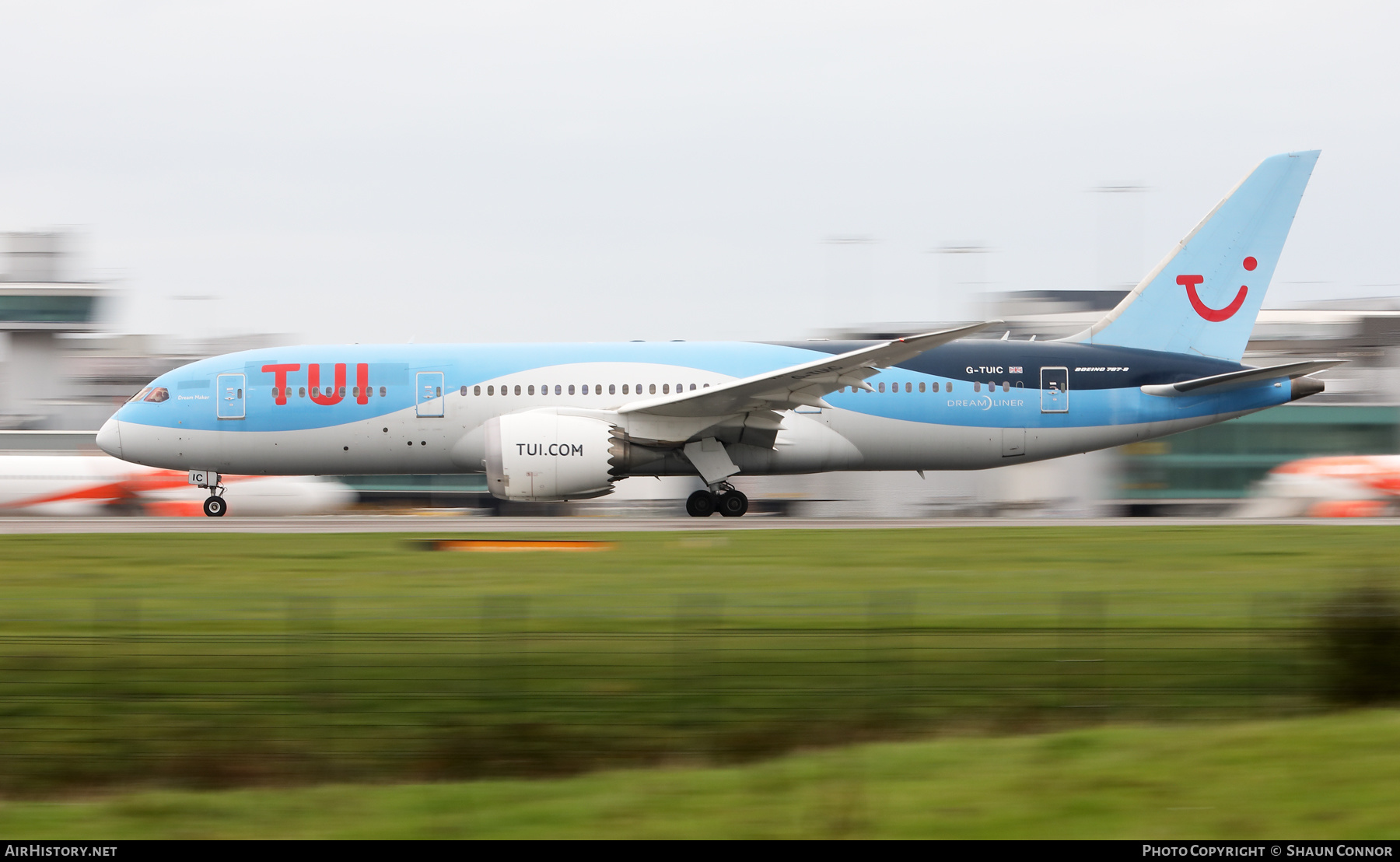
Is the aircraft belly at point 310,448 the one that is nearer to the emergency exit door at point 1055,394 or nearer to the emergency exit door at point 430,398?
the emergency exit door at point 430,398

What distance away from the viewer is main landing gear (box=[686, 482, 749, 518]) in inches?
1059

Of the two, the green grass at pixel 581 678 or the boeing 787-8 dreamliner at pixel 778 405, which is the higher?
the boeing 787-8 dreamliner at pixel 778 405

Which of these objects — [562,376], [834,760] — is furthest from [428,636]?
[562,376]

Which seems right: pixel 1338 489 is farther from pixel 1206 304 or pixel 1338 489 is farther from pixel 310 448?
pixel 310 448

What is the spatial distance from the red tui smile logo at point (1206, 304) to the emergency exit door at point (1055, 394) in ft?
10.6

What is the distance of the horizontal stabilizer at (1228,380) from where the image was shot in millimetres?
25984

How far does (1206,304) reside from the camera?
27.4m

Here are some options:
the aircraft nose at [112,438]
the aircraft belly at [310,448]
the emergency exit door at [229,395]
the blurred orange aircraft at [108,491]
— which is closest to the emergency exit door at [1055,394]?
the aircraft belly at [310,448]

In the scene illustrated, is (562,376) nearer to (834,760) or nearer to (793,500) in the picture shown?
(793,500)

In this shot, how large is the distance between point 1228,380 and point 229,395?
20.1 meters

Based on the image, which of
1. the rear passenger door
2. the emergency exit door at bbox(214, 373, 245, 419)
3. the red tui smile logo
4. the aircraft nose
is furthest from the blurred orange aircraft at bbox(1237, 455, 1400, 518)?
the aircraft nose

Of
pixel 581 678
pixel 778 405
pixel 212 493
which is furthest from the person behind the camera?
pixel 212 493

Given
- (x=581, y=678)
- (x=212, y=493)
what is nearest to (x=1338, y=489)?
(x=212, y=493)

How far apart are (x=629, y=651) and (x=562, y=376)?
17690 mm
